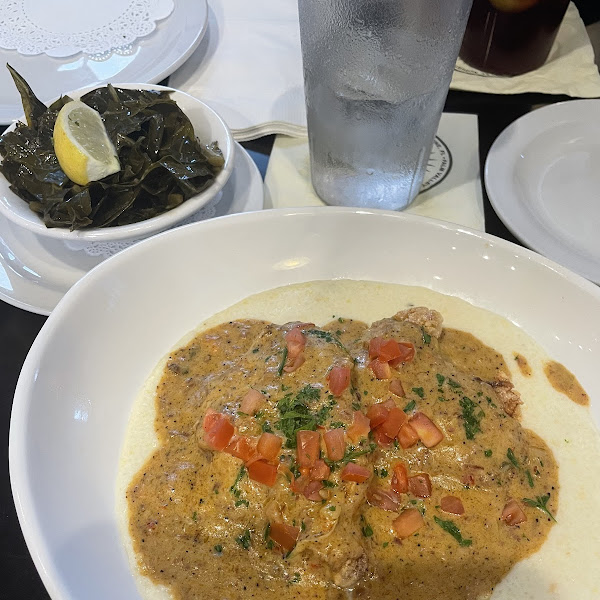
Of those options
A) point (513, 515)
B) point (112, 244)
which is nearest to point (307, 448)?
point (513, 515)

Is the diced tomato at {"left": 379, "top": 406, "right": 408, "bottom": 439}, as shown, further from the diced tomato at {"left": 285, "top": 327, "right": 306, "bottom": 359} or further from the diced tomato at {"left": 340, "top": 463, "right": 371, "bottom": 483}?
the diced tomato at {"left": 285, "top": 327, "right": 306, "bottom": 359}

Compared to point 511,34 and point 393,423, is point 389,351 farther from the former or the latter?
point 511,34

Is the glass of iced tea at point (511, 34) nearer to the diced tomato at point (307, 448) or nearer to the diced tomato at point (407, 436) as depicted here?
the diced tomato at point (407, 436)

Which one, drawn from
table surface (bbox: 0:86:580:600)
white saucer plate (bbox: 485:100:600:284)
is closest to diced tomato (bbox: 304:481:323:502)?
table surface (bbox: 0:86:580:600)

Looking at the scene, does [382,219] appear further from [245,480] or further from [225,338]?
[245,480]

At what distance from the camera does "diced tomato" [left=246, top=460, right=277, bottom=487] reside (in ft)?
7.00

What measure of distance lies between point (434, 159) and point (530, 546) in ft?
7.76

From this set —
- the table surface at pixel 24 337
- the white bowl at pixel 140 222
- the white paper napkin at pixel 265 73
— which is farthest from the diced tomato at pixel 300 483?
the white paper napkin at pixel 265 73

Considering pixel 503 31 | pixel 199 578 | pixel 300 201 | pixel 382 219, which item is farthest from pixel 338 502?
pixel 503 31

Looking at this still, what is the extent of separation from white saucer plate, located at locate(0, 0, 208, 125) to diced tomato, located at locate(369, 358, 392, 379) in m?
2.59

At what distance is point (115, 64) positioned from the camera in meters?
Answer: 4.06

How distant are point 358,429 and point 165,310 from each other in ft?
3.93

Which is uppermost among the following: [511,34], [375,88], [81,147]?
[375,88]

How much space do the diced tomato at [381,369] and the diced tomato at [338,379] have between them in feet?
0.44
